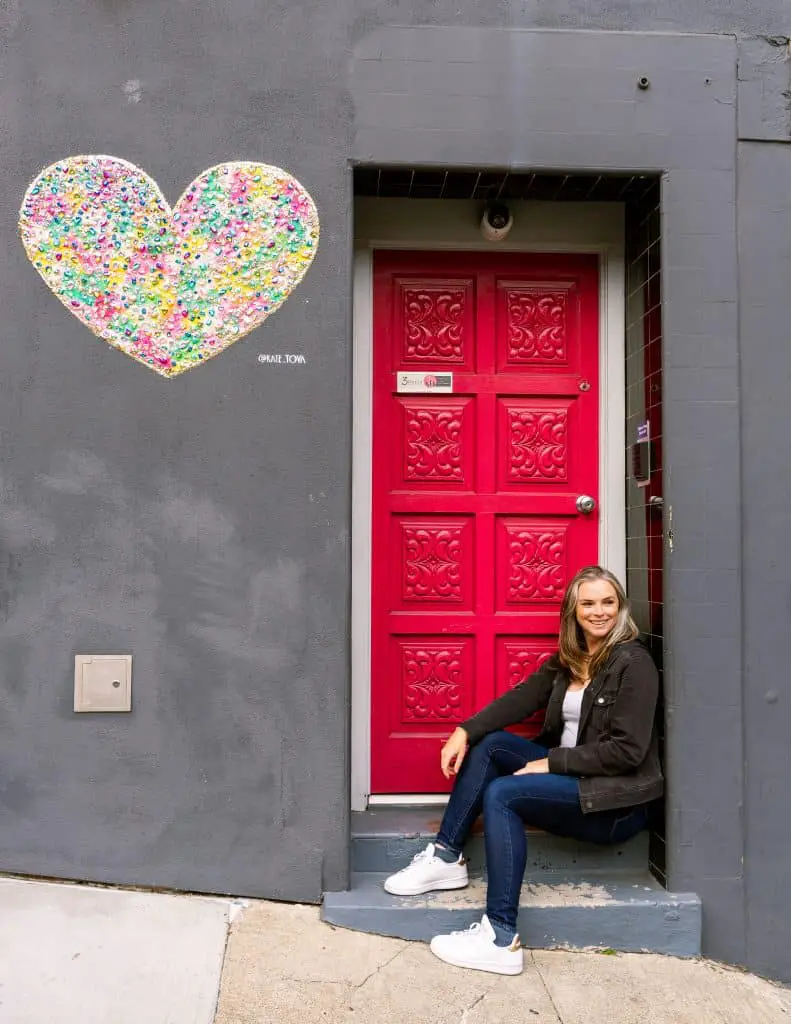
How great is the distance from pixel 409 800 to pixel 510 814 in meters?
0.72

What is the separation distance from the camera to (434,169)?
336cm

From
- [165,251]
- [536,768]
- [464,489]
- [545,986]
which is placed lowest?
[545,986]

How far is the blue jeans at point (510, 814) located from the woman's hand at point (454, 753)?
1.3 inches

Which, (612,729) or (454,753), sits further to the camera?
(454,753)

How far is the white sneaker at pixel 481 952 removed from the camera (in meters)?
2.95

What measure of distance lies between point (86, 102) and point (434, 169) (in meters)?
1.37

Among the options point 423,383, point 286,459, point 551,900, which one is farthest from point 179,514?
point 551,900

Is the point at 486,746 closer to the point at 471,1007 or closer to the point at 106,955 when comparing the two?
the point at 471,1007

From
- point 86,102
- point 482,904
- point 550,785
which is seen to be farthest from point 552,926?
point 86,102

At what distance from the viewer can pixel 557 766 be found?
3.14m


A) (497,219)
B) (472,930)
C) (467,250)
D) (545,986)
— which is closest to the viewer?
(545,986)

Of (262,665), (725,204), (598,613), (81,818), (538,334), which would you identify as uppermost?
(725,204)

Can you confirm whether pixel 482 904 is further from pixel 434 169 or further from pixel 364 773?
pixel 434 169

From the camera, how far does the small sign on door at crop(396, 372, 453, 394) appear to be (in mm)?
3713
